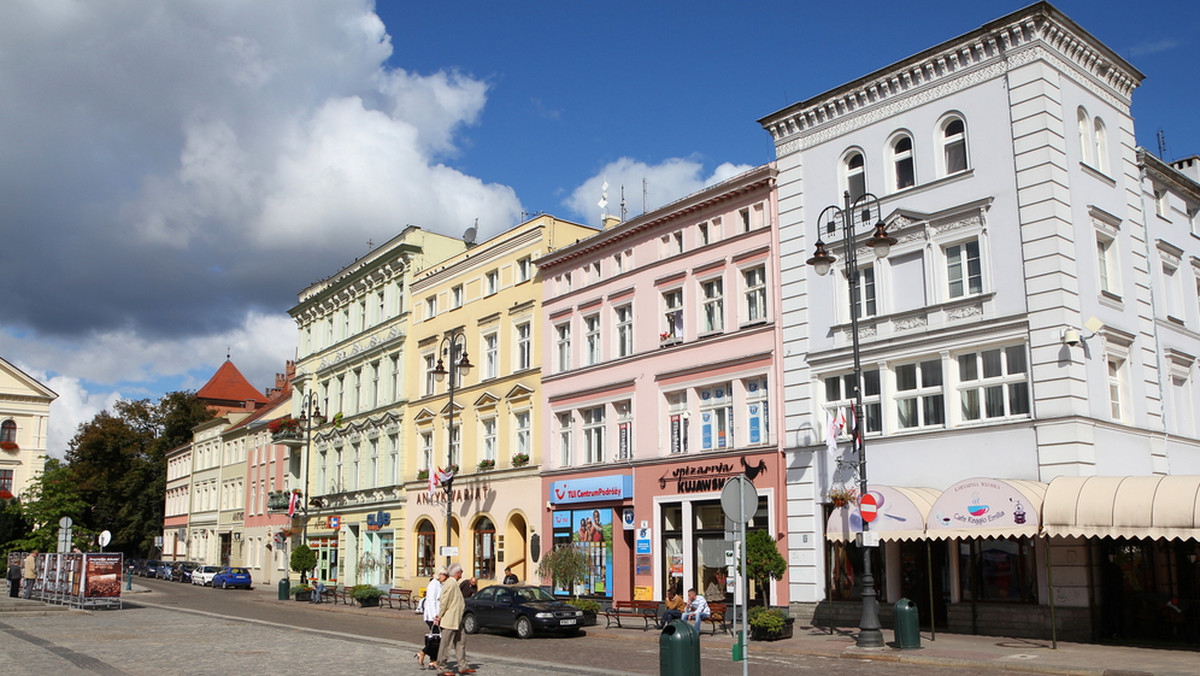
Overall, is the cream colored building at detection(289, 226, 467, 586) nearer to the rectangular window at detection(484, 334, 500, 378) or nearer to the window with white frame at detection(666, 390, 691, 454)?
the rectangular window at detection(484, 334, 500, 378)

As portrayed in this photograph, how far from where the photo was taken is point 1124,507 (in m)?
19.6

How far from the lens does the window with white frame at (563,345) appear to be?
126 feet

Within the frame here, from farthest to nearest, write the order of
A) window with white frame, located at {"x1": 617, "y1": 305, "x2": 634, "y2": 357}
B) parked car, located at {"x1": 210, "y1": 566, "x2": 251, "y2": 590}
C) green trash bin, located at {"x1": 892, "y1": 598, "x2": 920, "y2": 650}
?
parked car, located at {"x1": 210, "y1": 566, "x2": 251, "y2": 590} → window with white frame, located at {"x1": 617, "y1": 305, "x2": 634, "y2": 357} → green trash bin, located at {"x1": 892, "y1": 598, "x2": 920, "y2": 650}

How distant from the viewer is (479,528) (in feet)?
137

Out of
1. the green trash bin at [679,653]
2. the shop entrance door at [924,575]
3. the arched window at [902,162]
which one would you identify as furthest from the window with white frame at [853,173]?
the green trash bin at [679,653]

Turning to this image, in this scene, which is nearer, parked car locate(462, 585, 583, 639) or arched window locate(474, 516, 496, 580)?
parked car locate(462, 585, 583, 639)

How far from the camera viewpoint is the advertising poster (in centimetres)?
3738

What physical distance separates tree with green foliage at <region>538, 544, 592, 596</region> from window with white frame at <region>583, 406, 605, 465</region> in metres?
4.35

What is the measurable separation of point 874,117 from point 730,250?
20.4 feet

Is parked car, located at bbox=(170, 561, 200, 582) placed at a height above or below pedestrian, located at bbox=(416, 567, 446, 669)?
below

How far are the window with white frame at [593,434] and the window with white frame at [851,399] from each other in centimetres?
1048

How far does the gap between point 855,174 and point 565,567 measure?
14994 mm

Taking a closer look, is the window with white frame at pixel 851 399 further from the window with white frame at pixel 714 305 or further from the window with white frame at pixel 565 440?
the window with white frame at pixel 565 440

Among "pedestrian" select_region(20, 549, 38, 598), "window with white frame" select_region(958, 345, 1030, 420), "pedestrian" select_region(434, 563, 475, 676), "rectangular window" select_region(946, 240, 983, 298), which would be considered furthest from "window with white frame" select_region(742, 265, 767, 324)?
"pedestrian" select_region(20, 549, 38, 598)
